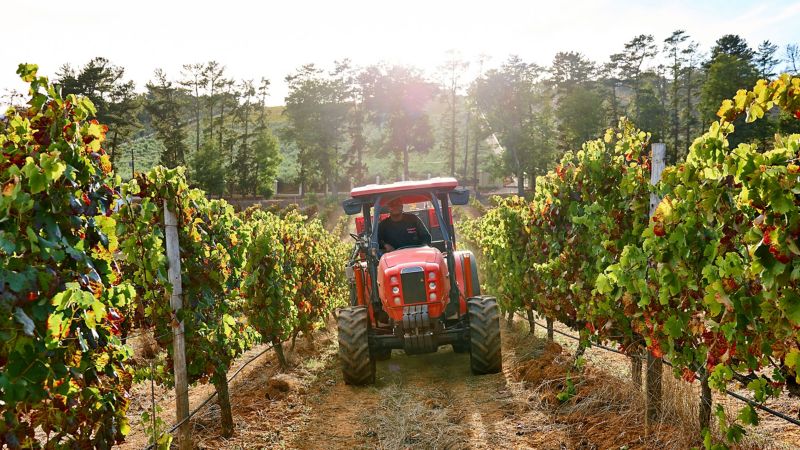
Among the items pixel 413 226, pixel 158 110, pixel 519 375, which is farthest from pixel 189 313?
pixel 158 110

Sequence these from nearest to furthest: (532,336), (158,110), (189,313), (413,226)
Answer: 1. (189,313)
2. (413,226)
3. (532,336)
4. (158,110)

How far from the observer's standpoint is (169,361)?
446 centimetres

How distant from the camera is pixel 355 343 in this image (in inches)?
228

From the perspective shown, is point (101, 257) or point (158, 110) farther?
point (158, 110)

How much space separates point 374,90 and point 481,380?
51258 mm

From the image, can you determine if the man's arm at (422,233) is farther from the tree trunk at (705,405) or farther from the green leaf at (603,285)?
the tree trunk at (705,405)

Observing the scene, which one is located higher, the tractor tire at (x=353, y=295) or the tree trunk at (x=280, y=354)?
the tractor tire at (x=353, y=295)

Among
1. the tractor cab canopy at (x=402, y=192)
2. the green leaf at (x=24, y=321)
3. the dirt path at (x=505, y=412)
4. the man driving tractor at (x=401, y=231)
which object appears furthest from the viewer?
the man driving tractor at (x=401, y=231)

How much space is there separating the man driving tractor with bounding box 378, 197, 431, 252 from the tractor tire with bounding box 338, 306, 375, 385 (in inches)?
41.8

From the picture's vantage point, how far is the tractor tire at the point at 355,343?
5785 mm

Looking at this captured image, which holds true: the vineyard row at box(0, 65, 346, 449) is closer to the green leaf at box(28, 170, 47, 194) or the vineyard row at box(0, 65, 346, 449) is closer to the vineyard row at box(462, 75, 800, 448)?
the green leaf at box(28, 170, 47, 194)

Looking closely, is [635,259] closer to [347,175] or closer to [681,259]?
[681,259]

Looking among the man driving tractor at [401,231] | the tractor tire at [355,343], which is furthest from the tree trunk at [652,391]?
the man driving tractor at [401,231]

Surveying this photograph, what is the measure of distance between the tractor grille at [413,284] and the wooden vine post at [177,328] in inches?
84.6
